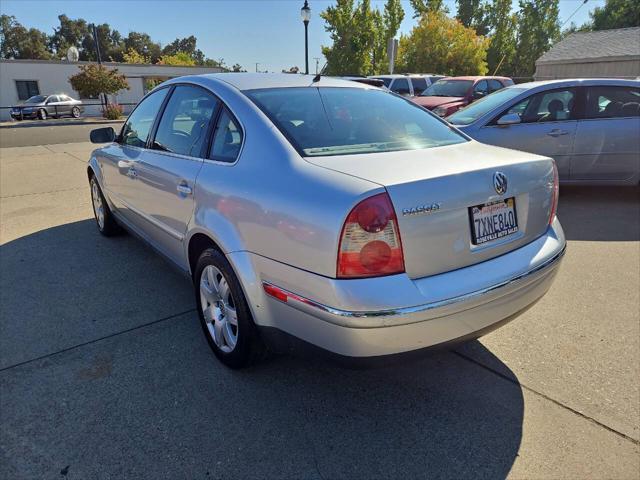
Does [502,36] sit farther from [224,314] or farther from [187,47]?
[187,47]

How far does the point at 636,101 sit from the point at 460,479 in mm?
6268

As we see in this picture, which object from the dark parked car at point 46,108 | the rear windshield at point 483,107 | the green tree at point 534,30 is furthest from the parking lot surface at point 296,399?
the green tree at point 534,30

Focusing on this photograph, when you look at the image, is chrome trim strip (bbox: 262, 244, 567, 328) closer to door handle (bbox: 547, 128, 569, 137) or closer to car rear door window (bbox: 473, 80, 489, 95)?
door handle (bbox: 547, 128, 569, 137)

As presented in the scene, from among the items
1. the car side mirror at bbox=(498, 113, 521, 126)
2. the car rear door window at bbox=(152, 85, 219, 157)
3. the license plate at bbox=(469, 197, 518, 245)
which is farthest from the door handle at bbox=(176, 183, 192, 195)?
the car side mirror at bbox=(498, 113, 521, 126)

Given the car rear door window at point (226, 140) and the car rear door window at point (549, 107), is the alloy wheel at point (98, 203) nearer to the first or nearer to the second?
the car rear door window at point (226, 140)

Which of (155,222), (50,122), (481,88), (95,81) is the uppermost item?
(95,81)

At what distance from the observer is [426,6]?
39469 mm

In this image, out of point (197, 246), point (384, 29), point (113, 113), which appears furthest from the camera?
point (384, 29)

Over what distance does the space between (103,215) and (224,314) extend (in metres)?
2.91

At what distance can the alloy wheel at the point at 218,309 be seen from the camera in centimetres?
262

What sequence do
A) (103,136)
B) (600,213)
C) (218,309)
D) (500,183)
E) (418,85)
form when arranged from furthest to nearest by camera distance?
(418,85), (600,213), (103,136), (218,309), (500,183)

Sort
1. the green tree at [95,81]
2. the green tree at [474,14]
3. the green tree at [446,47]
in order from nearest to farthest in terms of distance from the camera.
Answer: the green tree at [95,81]
the green tree at [446,47]
the green tree at [474,14]

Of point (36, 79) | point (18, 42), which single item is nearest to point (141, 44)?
point (18, 42)

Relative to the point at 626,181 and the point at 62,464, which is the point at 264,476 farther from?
the point at 626,181
